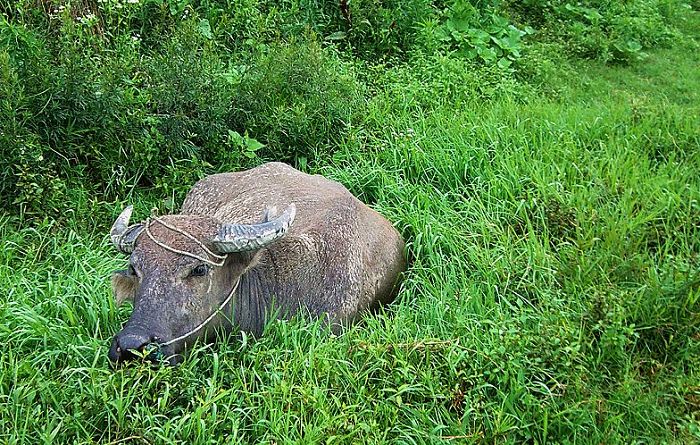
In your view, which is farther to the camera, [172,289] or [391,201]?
[391,201]

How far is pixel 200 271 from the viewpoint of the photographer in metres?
3.81

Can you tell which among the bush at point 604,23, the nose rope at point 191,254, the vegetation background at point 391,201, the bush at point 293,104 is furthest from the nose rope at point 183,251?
the bush at point 604,23

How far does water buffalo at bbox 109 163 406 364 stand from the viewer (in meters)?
3.71

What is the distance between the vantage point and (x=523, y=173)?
18.4 feet

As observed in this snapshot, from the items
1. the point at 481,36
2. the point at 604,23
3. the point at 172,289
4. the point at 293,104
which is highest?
the point at 172,289

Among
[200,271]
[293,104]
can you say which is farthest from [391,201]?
[200,271]

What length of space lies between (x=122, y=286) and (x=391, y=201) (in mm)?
2087

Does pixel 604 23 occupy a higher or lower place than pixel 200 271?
lower

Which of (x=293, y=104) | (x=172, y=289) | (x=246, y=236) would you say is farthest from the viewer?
(x=293, y=104)

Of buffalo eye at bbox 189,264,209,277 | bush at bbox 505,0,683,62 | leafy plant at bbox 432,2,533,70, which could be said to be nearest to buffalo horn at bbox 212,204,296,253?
buffalo eye at bbox 189,264,209,277

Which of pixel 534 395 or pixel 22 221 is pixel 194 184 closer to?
pixel 22 221

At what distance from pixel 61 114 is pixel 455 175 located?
266cm

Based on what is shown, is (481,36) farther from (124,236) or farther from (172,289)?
(172,289)

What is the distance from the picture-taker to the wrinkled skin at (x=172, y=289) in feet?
11.7
